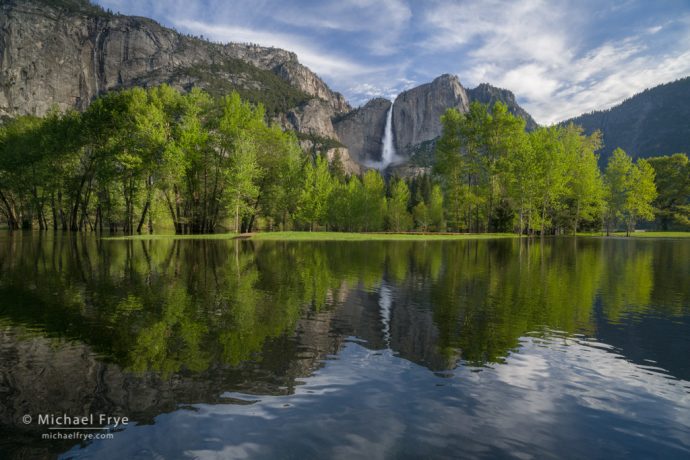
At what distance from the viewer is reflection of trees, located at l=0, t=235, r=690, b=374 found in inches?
312

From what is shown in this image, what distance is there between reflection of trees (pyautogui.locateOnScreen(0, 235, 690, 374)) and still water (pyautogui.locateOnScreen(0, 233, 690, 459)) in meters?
0.08

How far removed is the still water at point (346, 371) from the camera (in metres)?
4.56

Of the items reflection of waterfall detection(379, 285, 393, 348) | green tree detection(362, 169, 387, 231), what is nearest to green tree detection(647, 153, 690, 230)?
green tree detection(362, 169, 387, 231)

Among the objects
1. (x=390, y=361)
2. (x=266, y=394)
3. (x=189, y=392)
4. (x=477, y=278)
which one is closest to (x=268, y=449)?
(x=266, y=394)

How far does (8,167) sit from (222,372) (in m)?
79.8

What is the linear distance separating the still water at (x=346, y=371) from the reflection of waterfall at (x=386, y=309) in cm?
8

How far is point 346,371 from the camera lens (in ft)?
22.1

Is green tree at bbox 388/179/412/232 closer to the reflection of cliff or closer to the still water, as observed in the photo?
the still water

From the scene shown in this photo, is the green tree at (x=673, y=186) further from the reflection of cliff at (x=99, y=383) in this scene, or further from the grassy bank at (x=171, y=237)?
the reflection of cliff at (x=99, y=383)

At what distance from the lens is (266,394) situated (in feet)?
18.7

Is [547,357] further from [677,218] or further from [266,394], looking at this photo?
[677,218]

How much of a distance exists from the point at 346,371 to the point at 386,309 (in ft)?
16.1

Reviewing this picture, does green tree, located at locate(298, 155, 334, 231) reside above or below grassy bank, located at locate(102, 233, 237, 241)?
above

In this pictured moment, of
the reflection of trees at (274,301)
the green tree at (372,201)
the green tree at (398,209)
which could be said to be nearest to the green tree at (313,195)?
the green tree at (372,201)
